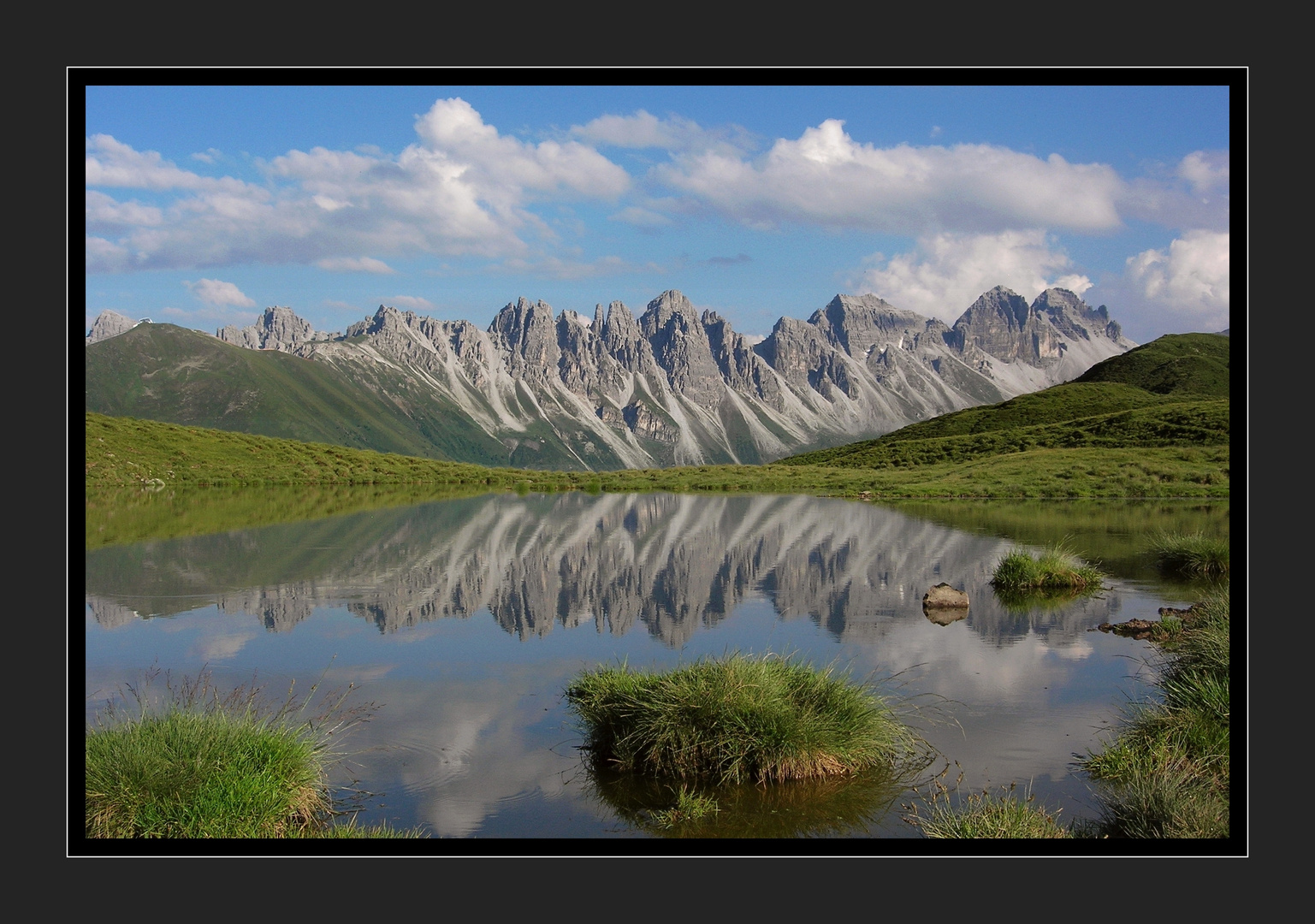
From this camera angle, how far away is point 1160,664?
1479 centimetres

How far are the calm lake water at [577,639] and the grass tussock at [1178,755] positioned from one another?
456 millimetres

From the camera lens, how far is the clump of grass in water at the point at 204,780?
8.16 m

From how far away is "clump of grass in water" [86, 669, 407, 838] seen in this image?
8164 millimetres

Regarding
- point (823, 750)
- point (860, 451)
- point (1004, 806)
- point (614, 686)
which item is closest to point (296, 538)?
point (614, 686)

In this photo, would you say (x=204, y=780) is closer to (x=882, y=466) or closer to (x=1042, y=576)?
(x=1042, y=576)

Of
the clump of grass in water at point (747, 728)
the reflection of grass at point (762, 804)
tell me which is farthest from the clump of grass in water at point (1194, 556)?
the reflection of grass at point (762, 804)

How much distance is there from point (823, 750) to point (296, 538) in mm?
32146

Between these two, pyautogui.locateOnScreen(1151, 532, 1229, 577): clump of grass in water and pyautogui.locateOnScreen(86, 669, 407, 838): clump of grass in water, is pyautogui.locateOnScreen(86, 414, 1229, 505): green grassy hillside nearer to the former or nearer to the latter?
pyautogui.locateOnScreen(1151, 532, 1229, 577): clump of grass in water

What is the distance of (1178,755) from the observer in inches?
390

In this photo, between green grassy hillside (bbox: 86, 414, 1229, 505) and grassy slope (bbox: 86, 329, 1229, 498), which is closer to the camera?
green grassy hillside (bbox: 86, 414, 1229, 505)

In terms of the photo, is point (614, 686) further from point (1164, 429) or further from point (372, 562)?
point (1164, 429)

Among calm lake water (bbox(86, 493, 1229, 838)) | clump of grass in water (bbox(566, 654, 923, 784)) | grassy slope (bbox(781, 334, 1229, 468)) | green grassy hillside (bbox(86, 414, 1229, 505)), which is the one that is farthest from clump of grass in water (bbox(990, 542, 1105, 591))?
grassy slope (bbox(781, 334, 1229, 468))

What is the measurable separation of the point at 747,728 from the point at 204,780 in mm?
5400

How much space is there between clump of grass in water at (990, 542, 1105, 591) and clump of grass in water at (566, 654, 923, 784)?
1507 centimetres
